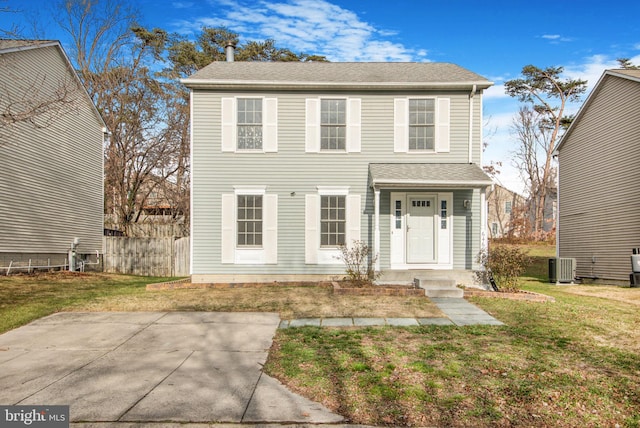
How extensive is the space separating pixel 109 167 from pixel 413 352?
21655 mm

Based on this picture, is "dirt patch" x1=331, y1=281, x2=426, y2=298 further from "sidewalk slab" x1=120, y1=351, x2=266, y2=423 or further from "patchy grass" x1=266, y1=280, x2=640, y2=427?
"sidewalk slab" x1=120, y1=351, x2=266, y2=423

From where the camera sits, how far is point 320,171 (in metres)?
12.7

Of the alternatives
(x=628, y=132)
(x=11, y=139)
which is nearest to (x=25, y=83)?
→ (x=11, y=139)

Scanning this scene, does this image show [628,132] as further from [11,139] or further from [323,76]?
[11,139]

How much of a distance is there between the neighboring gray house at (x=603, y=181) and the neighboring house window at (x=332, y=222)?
8896 millimetres

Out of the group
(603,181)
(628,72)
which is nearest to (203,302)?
(603,181)

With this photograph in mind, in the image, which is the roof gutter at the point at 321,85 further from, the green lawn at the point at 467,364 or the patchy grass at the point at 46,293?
the green lawn at the point at 467,364

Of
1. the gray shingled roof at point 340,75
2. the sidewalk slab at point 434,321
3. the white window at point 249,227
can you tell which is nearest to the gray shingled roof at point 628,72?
the gray shingled roof at point 340,75

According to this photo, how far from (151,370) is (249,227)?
7558 millimetres

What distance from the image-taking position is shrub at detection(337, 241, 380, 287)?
38.5 ft

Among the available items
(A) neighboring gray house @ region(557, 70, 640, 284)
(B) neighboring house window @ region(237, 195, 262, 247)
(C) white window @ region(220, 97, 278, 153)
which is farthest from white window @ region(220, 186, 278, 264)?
(A) neighboring gray house @ region(557, 70, 640, 284)

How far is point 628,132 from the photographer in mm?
13859

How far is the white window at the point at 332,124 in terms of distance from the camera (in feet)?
41.7

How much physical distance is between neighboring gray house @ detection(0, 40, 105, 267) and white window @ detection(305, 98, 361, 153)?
6.46 meters
